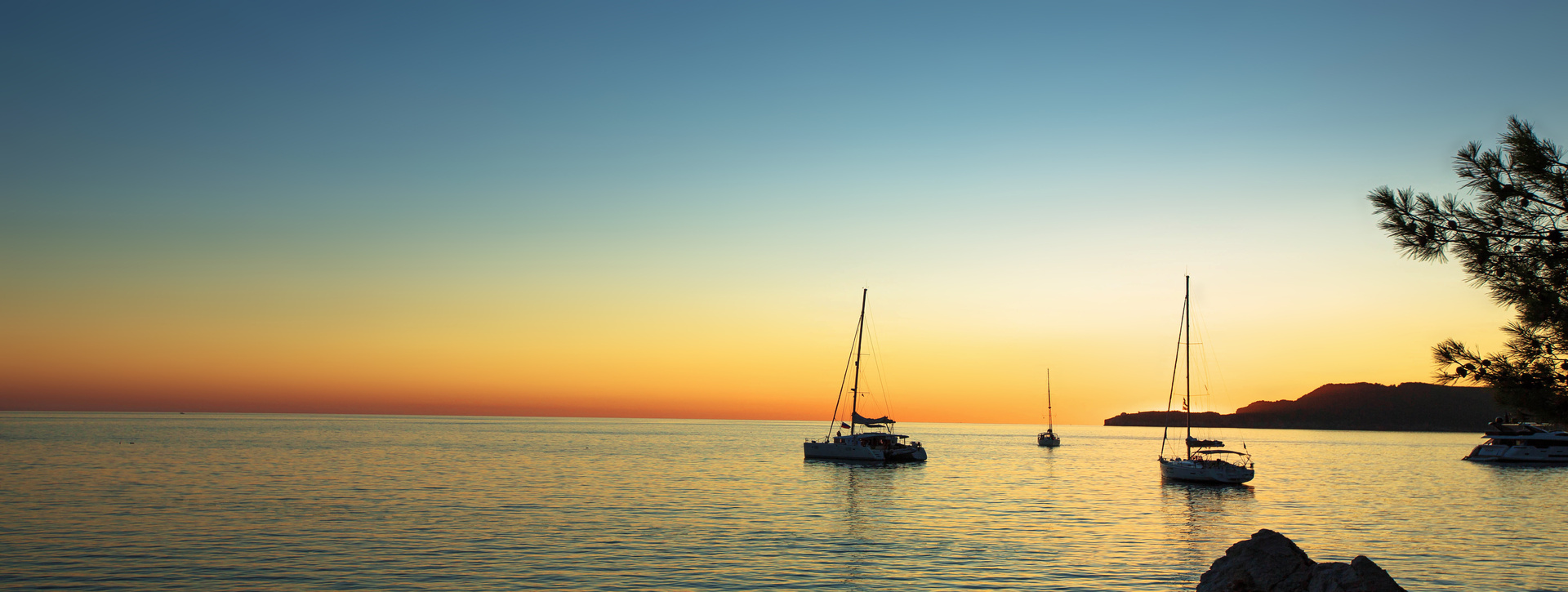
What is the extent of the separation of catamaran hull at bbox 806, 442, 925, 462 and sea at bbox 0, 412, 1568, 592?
6828 millimetres

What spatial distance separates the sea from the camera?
83.8 feet

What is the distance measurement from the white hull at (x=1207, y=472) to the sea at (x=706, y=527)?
104cm

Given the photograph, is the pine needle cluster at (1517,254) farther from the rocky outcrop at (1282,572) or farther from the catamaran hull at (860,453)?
the catamaran hull at (860,453)

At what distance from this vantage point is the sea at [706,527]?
83.8ft

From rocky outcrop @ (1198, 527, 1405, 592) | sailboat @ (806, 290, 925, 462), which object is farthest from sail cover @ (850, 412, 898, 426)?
rocky outcrop @ (1198, 527, 1405, 592)

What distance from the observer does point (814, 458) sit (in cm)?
8900

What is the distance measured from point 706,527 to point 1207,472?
41.7 m

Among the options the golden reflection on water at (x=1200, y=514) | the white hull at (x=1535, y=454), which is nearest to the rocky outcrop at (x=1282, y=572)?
the golden reflection on water at (x=1200, y=514)

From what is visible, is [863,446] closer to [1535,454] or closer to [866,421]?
[866,421]

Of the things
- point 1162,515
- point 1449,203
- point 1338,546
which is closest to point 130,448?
point 1162,515

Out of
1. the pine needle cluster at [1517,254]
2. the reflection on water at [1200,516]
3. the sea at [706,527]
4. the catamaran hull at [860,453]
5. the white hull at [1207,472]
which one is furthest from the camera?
the catamaran hull at [860,453]

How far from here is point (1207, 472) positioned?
6259 centimetres

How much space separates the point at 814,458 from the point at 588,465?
22028 mm

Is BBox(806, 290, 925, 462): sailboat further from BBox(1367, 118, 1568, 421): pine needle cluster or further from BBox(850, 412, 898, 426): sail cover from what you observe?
BBox(1367, 118, 1568, 421): pine needle cluster
